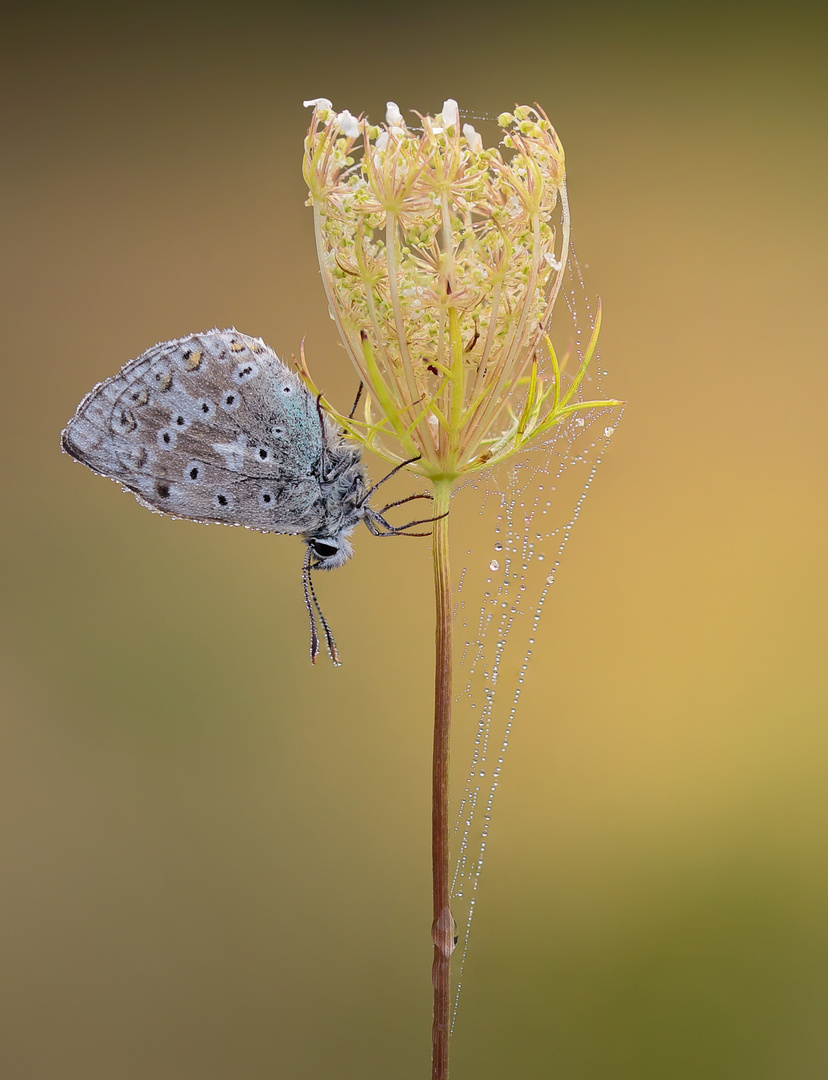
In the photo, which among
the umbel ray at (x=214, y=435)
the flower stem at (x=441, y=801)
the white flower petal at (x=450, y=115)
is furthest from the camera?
the umbel ray at (x=214, y=435)

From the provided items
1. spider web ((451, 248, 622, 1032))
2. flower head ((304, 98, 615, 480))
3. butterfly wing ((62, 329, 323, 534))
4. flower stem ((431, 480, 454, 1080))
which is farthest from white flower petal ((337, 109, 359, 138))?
spider web ((451, 248, 622, 1032))

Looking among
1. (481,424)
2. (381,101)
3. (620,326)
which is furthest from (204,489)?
(381,101)

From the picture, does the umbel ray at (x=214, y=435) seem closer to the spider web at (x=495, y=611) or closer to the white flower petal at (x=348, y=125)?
the white flower petal at (x=348, y=125)

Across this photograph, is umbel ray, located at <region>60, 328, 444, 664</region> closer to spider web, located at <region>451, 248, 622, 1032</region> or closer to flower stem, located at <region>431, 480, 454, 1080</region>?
flower stem, located at <region>431, 480, 454, 1080</region>

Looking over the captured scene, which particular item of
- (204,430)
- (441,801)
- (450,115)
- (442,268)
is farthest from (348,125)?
(441,801)

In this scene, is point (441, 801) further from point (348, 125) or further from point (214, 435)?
point (348, 125)

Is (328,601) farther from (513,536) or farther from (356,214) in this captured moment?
(356,214)

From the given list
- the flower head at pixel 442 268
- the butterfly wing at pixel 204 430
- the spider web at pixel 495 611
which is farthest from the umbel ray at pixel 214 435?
the spider web at pixel 495 611
